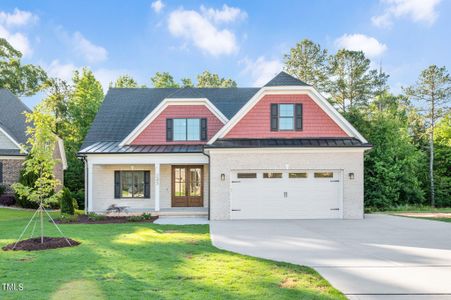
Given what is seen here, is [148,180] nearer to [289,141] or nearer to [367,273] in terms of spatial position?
[289,141]

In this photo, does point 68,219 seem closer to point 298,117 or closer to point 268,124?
point 268,124

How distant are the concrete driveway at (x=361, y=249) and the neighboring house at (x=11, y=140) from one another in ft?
46.6

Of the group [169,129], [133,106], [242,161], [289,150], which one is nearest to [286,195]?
[289,150]

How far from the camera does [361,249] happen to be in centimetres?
913

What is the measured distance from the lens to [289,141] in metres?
16.2

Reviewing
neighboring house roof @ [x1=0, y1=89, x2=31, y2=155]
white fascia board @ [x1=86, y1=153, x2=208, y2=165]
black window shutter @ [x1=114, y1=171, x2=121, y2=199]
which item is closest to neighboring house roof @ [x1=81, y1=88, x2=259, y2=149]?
black window shutter @ [x1=114, y1=171, x2=121, y2=199]

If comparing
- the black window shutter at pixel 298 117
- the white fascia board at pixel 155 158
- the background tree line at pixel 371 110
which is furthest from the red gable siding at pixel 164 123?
the background tree line at pixel 371 110

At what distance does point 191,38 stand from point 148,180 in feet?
49.2

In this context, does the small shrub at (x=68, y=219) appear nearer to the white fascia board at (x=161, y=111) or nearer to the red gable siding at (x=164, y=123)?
the white fascia board at (x=161, y=111)

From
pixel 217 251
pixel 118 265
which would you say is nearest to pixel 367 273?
pixel 217 251

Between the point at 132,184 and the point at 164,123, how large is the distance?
361 cm

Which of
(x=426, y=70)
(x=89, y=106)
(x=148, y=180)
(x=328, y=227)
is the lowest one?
(x=328, y=227)

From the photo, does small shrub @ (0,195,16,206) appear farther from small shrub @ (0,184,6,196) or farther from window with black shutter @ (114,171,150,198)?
window with black shutter @ (114,171,150,198)

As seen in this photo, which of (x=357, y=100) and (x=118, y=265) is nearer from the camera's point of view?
(x=118, y=265)
